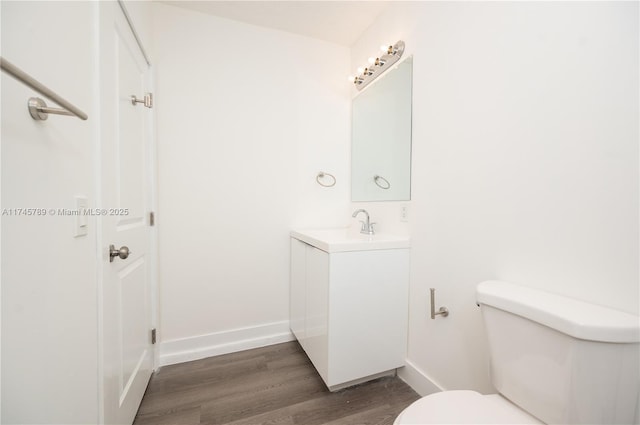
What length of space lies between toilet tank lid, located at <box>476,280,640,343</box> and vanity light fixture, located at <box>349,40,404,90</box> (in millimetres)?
1450

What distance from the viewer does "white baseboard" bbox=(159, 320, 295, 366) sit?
169 centimetres

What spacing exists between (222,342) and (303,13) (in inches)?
94.3

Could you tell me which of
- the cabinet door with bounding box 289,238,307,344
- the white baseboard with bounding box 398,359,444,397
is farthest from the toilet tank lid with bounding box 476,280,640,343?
the cabinet door with bounding box 289,238,307,344

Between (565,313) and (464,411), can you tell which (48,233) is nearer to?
(464,411)

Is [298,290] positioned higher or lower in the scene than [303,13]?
lower

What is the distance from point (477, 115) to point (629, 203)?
0.60 m

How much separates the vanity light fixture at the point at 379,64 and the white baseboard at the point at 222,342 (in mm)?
1953

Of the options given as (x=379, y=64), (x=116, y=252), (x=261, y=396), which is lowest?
(x=261, y=396)

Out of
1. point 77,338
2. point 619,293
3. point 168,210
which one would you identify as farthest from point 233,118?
point 619,293

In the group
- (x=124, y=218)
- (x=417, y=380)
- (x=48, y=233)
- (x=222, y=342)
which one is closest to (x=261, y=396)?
(x=222, y=342)

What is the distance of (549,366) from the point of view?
0.72m

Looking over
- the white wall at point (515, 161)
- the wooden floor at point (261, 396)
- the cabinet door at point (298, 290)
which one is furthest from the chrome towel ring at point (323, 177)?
the wooden floor at point (261, 396)

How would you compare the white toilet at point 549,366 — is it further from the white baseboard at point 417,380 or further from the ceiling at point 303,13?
the ceiling at point 303,13

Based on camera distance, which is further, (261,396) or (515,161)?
(261,396)
